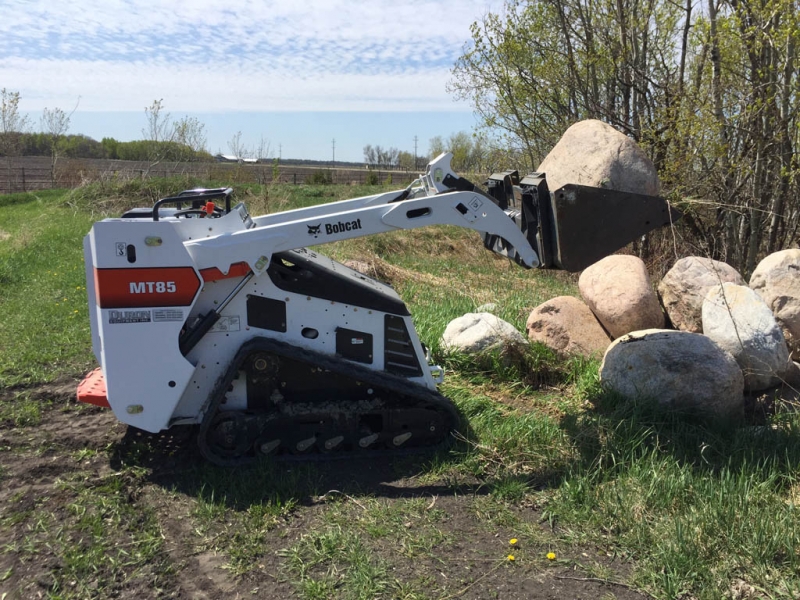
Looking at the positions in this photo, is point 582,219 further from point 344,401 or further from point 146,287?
point 146,287

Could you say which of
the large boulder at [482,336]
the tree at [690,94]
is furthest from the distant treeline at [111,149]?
the large boulder at [482,336]

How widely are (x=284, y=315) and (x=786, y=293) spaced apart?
4544mm

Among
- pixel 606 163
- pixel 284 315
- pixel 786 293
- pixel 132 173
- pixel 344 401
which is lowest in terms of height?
pixel 344 401

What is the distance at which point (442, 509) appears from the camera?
400 centimetres

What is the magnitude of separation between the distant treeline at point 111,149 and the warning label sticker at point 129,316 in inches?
914

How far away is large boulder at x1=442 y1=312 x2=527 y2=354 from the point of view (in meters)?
6.17

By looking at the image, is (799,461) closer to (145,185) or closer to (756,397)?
(756,397)

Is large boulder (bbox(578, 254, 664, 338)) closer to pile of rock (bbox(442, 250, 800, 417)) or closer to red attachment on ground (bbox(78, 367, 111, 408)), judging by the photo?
pile of rock (bbox(442, 250, 800, 417))

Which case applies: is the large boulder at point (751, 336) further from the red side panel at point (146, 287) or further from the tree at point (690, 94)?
the red side panel at point (146, 287)

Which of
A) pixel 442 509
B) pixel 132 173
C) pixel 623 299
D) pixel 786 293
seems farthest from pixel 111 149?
pixel 442 509

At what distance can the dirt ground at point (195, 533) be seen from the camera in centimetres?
327

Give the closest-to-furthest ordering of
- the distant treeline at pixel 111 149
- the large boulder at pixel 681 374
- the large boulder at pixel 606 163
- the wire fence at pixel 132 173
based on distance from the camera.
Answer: the large boulder at pixel 681 374
the large boulder at pixel 606 163
the wire fence at pixel 132 173
the distant treeline at pixel 111 149

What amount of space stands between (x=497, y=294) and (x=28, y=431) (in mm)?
6294

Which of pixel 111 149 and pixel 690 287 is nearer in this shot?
pixel 690 287
